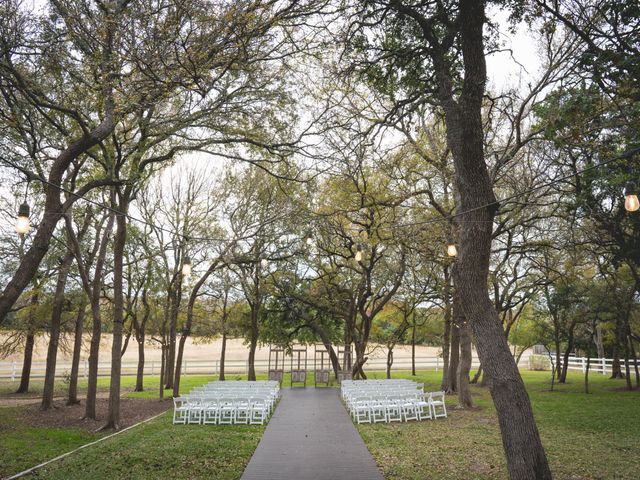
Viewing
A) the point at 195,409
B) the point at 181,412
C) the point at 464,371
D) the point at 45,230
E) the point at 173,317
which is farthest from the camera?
the point at 173,317

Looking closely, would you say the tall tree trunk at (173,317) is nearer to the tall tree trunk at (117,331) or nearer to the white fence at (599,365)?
the tall tree trunk at (117,331)

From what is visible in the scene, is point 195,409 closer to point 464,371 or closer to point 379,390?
point 379,390

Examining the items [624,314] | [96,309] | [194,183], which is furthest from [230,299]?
[624,314]

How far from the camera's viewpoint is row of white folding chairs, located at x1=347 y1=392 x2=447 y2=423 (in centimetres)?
1352

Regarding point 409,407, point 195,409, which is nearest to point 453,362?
point 409,407

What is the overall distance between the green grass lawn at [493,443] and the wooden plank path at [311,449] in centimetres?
40

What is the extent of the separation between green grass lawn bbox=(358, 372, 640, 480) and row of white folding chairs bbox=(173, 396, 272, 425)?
3.12 meters

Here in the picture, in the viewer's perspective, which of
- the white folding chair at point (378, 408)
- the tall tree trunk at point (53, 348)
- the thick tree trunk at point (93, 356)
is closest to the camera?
the white folding chair at point (378, 408)

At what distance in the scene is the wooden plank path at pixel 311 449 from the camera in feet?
26.4

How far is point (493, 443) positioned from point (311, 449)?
4.25 m

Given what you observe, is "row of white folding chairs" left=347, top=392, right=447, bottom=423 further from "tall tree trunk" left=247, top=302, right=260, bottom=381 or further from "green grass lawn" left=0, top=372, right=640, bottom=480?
"tall tree trunk" left=247, top=302, right=260, bottom=381

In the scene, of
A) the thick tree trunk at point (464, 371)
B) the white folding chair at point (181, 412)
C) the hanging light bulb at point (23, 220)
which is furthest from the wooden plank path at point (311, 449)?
the hanging light bulb at point (23, 220)

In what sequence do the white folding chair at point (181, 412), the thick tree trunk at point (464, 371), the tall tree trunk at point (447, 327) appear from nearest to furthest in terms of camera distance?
the white folding chair at point (181, 412)
the thick tree trunk at point (464, 371)
the tall tree trunk at point (447, 327)

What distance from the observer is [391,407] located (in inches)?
536
